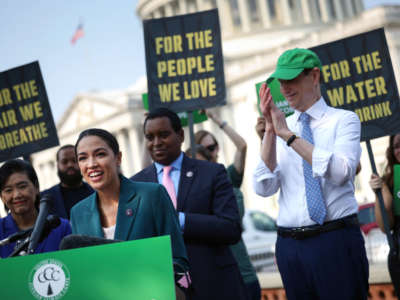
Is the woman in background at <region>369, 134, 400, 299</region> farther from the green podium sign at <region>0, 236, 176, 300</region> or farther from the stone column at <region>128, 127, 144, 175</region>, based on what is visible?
the stone column at <region>128, 127, 144, 175</region>

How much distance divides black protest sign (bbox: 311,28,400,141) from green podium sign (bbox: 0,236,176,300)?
2.98 meters

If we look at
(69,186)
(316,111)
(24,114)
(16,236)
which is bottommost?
(16,236)

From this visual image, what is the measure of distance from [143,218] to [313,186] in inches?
34.0

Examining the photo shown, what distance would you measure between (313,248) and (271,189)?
0.40m

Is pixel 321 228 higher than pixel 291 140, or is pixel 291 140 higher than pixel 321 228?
pixel 291 140

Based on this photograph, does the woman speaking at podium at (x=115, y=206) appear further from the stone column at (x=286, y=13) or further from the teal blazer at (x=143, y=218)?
the stone column at (x=286, y=13)

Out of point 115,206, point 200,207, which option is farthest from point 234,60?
point 115,206

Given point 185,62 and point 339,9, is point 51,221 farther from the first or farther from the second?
point 339,9

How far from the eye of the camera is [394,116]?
481 centimetres

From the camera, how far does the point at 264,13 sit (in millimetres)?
58188

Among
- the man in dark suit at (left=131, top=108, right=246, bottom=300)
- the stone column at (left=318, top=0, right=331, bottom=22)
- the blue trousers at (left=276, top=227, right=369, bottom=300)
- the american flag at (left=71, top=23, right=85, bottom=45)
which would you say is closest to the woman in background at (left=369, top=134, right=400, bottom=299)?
the man in dark suit at (left=131, top=108, right=246, bottom=300)

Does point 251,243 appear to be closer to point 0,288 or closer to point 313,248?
point 313,248

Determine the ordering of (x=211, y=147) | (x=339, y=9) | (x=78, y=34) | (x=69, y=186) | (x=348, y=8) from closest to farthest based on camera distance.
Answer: (x=69, y=186)
(x=211, y=147)
(x=78, y=34)
(x=339, y=9)
(x=348, y=8)

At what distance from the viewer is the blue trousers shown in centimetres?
313
